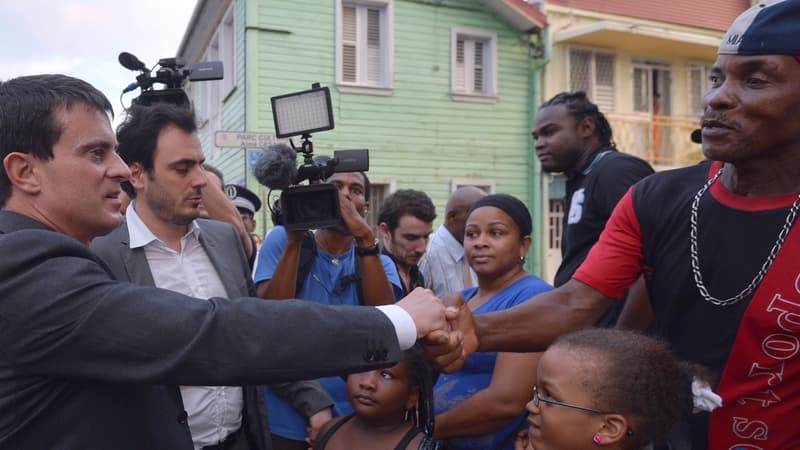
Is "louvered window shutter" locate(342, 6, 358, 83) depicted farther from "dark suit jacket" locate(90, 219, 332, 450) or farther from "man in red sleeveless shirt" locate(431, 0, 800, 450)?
"man in red sleeveless shirt" locate(431, 0, 800, 450)

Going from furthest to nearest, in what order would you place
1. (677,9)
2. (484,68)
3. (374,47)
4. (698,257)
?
(677,9)
(484,68)
(374,47)
(698,257)

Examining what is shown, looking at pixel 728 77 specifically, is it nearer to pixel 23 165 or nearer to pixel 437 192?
pixel 23 165

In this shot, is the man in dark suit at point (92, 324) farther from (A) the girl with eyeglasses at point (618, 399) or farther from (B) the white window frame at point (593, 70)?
(B) the white window frame at point (593, 70)

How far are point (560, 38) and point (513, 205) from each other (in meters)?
11.6

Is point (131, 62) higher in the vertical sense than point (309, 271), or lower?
higher

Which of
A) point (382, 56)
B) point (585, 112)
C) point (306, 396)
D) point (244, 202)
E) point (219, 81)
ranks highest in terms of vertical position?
point (382, 56)

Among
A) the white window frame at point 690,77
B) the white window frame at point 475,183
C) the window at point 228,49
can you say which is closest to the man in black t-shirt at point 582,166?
the white window frame at point 475,183

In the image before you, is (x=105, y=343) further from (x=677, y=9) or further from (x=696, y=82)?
(x=677, y=9)

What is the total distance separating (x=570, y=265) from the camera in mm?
3809

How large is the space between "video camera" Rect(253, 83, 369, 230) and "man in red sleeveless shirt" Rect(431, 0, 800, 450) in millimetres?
1666

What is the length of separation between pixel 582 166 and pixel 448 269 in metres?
1.47

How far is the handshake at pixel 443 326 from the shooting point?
2.28 metres

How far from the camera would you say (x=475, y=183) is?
44.9 ft

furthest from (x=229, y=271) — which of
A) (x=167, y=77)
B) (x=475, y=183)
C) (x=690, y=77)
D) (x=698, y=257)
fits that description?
(x=690, y=77)
